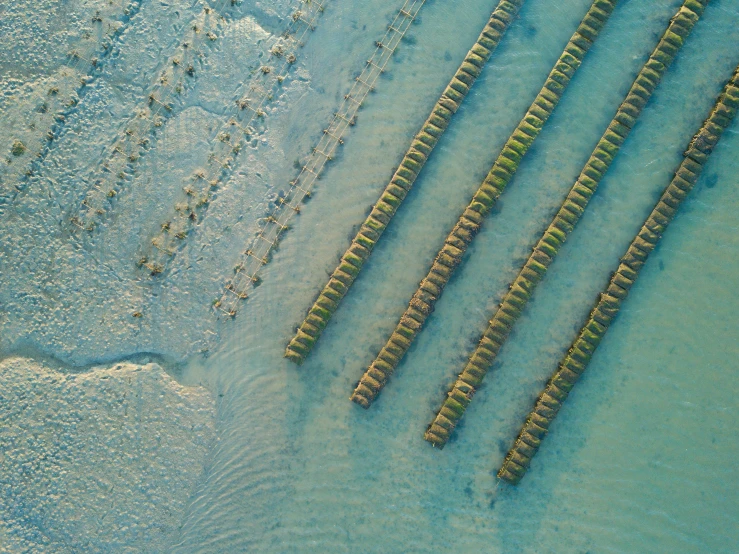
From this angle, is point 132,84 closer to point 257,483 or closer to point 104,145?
point 104,145

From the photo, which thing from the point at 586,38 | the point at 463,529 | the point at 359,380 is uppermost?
the point at 586,38

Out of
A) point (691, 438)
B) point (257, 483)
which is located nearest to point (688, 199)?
point (691, 438)

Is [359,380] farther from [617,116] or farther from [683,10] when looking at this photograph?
[683,10]

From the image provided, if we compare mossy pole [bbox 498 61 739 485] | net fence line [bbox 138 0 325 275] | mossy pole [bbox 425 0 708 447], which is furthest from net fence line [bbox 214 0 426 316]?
mossy pole [bbox 498 61 739 485]

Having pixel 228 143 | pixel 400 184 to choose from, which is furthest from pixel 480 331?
pixel 228 143

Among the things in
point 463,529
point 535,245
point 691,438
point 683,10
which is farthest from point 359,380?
point 683,10

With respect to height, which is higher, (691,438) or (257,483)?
(691,438)

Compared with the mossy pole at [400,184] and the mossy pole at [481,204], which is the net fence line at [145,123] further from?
the mossy pole at [481,204]

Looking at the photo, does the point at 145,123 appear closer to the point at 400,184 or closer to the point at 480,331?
the point at 400,184

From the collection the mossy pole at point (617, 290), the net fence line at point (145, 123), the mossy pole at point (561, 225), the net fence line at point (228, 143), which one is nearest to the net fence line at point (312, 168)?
the net fence line at point (228, 143)
